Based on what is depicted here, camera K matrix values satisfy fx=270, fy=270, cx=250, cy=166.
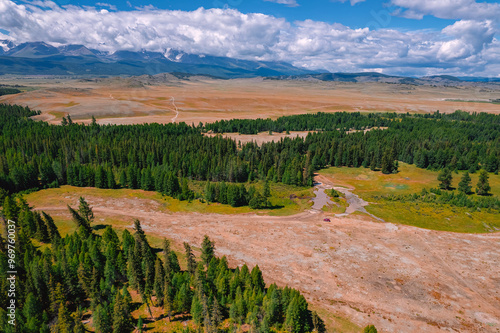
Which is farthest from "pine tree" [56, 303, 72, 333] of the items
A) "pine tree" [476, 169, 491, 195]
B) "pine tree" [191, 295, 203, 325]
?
"pine tree" [476, 169, 491, 195]

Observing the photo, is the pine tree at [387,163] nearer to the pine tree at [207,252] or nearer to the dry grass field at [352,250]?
the dry grass field at [352,250]

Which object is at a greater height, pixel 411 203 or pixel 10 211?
pixel 10 211

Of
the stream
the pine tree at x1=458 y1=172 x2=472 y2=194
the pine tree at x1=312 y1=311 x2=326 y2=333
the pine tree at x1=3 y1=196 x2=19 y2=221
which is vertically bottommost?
the pine tree at x1=312 y1=311 x2=326 y2=333

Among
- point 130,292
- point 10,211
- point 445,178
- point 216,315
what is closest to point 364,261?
point 216,315

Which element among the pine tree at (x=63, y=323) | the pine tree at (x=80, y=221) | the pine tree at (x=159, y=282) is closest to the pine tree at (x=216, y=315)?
the pine tree at (x=159, y=282)

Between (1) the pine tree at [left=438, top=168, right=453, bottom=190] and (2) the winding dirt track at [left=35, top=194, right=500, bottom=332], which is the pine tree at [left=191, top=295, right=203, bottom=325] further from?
(1) the pine tree at [left=438, top=168, right=453, bottom=190]

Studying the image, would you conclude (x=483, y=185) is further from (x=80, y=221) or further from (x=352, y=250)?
(x=80, y=221)
